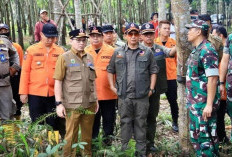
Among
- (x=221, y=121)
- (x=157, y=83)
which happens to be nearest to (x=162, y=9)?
(x=157, y=83)

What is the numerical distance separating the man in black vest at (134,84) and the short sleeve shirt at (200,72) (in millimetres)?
688

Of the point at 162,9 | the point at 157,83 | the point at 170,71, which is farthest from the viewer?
the point at 162,9

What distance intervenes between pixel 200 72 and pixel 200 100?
35 centimetres

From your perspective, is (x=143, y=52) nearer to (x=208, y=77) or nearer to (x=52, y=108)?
(x=208, y=77)

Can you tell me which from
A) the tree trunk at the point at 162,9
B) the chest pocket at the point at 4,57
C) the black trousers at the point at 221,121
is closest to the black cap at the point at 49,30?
the chest pocket at the point at 4,57

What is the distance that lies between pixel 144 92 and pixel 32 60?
5.64ft

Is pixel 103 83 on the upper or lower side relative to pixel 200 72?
lower

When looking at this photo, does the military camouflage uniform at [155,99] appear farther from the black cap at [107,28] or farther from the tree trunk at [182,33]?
the black cap at [107,28]

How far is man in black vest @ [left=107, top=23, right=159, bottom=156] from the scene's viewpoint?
4305 millimetres

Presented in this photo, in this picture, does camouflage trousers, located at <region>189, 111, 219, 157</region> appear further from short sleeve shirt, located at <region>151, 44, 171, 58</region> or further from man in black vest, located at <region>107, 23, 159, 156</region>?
short sleeve shirt, located at <region>151, 44, 171, 58</region>

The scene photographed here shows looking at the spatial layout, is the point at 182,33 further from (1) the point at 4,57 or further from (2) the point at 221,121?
(1) the point at 4,57

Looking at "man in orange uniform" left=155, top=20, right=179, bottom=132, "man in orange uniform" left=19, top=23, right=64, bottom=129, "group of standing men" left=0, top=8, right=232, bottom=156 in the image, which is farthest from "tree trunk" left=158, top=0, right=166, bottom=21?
"man in orange uniform" left=19, top=23, right=64, bottom=129

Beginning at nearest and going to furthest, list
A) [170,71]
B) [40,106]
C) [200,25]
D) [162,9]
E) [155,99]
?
1. [200,25]
2. [40,106]
3. [155,99]
4. [170,71]
5. [162,9]

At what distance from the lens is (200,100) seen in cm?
374
